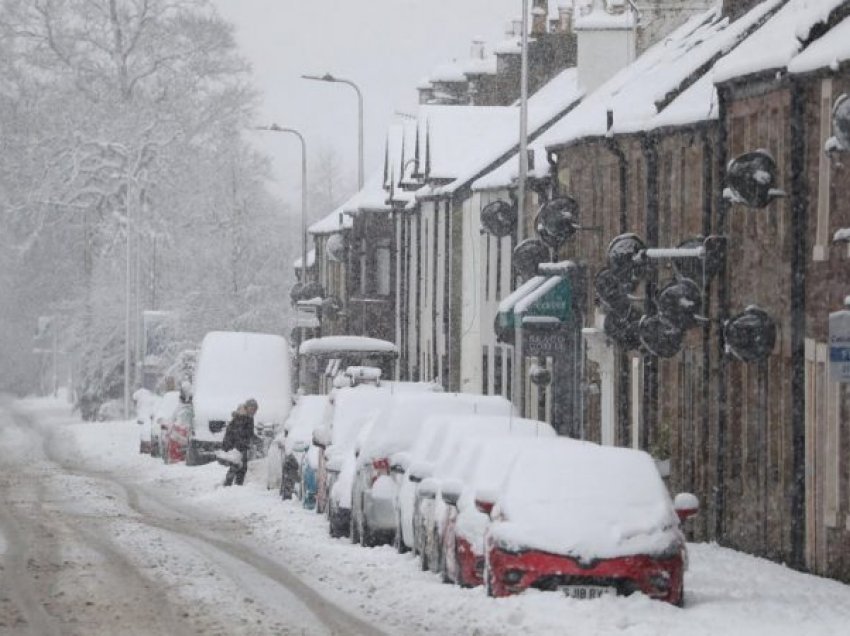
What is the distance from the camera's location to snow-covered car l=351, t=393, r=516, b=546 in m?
25.1

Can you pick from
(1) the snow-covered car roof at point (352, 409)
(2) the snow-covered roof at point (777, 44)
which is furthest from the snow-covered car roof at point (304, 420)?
(2) the snow-covered roof at point (777, 44)

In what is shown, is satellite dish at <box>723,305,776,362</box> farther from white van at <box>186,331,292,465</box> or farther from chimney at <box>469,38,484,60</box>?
chimney at <box>469,38,484,60</box>

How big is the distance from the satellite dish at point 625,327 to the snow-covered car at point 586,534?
505 inches

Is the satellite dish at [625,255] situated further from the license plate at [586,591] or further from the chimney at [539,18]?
the chimney at [539,18]

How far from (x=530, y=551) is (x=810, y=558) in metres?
6.54

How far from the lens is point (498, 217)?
42.9 m

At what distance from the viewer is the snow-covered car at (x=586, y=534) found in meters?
18.1

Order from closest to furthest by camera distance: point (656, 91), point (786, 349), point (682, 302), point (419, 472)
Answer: point (419, 472)
point (786, 349)
point (682, 302)
point (656, 91)

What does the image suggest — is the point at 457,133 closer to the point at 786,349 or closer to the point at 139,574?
the point at 786,349

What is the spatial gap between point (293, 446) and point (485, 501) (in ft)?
46.8

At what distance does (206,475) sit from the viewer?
41.6 meters

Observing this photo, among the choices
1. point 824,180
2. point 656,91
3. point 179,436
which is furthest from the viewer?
point 179,436

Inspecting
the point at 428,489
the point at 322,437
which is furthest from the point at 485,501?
the point at 322,437

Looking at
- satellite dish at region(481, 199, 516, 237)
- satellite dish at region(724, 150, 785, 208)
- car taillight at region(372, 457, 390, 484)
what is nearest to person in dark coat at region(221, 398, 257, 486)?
satellite dish at region(481, 199, 516, 237)
